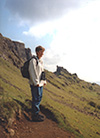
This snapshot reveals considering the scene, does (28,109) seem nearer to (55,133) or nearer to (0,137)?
(55,133)

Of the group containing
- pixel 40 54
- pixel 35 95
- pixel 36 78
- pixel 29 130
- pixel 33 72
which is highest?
pixel 40 54

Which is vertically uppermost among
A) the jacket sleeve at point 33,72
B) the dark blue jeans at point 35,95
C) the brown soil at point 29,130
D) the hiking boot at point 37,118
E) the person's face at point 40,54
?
the person's face at point 40,54

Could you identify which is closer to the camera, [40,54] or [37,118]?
[40,54]

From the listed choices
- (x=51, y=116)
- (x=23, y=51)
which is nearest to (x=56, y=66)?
(x=23, y=51)

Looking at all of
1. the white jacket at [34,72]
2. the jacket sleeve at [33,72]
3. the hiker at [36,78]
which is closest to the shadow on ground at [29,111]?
the hiker at [36,78]

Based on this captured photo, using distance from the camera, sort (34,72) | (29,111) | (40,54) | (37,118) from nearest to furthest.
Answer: (34,72)
(40,54)
(37,118)
(29,111)

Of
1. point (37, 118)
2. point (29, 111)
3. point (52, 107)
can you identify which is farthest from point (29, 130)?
point (52, 107)

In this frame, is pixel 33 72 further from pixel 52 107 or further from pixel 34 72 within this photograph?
pixel 52 107

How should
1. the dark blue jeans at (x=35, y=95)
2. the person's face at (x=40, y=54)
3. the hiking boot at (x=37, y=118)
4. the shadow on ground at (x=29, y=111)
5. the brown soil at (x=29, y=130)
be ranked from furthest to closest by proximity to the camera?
1. the shadow on ground at (x=29, y=111)
2. the hiking boot at (x=37, y=118)
3. the person's face at (x=40, y=54)
4. the dark blue jeans at (x=35, y=95)
5. the brown soil at (x=29, y=130)

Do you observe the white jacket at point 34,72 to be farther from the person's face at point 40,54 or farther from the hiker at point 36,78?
the person's face at point 40,54

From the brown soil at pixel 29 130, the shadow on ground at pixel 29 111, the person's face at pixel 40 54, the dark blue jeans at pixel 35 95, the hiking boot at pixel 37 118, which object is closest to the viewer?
the brown soil at pixel 29 130

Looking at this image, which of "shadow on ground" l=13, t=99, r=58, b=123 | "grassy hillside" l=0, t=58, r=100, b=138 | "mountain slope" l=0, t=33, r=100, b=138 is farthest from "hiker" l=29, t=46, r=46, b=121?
"grassy hillside" l=0, t=58, r=100, b=138

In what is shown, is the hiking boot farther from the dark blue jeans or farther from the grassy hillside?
the grassy hillside

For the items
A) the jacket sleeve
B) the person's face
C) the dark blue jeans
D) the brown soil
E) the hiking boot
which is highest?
the person's face
